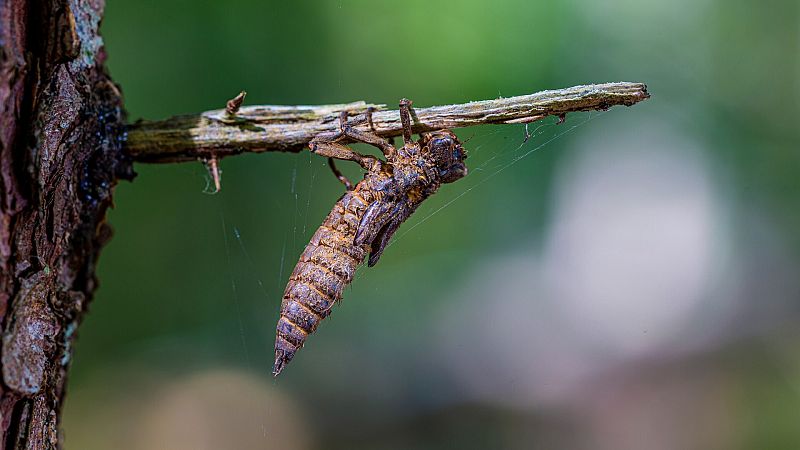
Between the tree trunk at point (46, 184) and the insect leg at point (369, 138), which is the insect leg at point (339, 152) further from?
the tree trunk at point (46, 184)

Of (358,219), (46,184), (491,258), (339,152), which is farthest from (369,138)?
(491,258)

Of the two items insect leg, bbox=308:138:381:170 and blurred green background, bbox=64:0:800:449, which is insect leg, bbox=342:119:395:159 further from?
blurred green background, bbox=64:0:800:449

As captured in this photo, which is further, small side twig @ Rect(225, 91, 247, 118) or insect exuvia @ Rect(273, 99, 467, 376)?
insect exuvia @ Rect(273, 99, 467, 376)

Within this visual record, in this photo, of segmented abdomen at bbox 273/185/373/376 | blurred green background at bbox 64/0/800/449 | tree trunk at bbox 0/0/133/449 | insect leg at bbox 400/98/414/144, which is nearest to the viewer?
tree trunk at bbox 0/0/133/449

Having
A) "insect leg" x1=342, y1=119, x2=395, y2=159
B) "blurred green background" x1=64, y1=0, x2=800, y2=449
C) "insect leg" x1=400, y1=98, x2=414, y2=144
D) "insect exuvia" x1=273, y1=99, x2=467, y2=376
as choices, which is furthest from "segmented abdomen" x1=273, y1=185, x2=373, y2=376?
"blurred green background" x1=64, y1=0, x2=800, y2=449

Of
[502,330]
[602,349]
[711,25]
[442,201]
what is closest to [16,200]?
[442,201]
